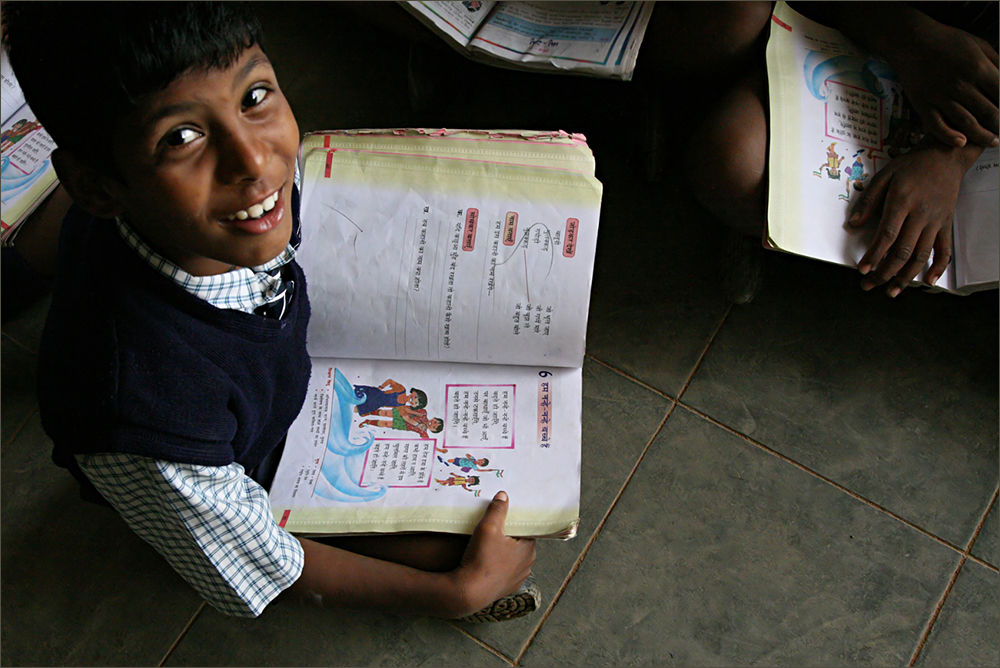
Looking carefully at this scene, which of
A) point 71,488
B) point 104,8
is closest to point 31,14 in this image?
point 104,8

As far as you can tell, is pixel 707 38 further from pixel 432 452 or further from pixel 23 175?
pixel 23 175

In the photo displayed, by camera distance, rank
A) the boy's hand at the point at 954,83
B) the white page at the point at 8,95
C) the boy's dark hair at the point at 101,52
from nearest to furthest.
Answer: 1. the boy's dark hair at the point at 101,52
2. the boy's hand at the point at 954,83
3. the white page at the point at 8,95

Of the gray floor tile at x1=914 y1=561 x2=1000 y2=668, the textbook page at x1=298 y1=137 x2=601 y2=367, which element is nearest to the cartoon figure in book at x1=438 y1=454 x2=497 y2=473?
the textbook page at x1=298 y1=137 x2=601 y2=367

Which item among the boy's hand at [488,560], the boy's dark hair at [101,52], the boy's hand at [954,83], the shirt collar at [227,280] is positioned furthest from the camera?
the boy's hand at [954,83]

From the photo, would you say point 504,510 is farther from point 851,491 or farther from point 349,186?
point 851,491

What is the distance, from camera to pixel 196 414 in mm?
526

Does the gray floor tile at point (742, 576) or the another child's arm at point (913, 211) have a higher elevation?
the another child's arm at point (913, 211)

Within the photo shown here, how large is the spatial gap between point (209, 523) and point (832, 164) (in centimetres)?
70

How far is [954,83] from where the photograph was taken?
2.52 ft

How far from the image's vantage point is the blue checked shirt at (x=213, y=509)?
20.8 inches

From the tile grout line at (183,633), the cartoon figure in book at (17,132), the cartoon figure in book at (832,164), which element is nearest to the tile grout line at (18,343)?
the cartoon figure in book at (17,132)

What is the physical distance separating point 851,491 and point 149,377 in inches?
29.5

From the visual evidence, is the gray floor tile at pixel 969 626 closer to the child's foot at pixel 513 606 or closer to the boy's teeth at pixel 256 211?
the child's foot at pixel 513 606

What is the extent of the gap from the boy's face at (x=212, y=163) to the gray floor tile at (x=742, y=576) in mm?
536
